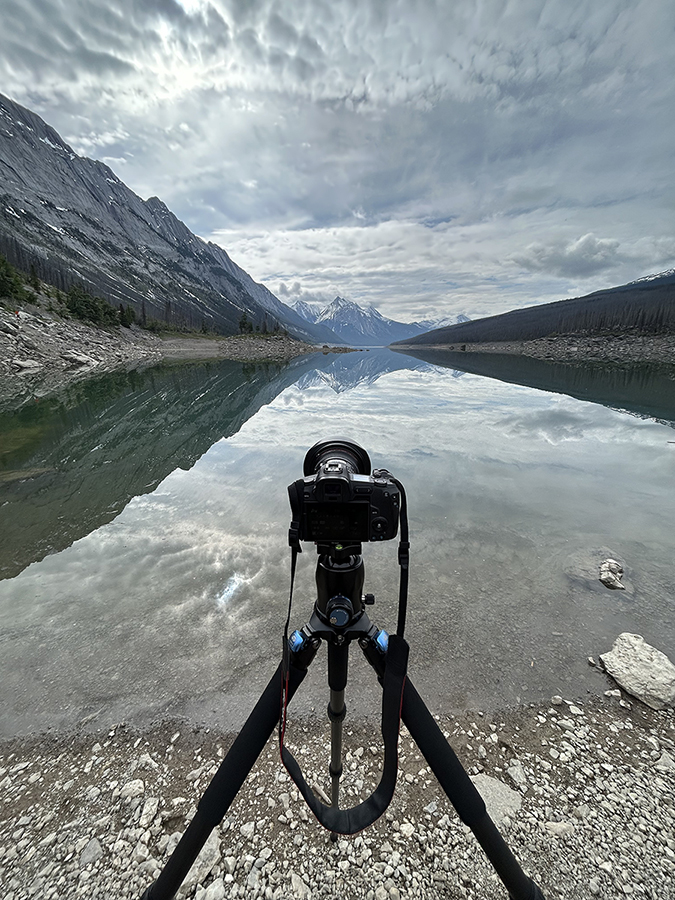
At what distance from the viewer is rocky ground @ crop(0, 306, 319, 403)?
2475 cm

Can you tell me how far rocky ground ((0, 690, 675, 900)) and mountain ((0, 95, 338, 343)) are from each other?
10151 centimetres

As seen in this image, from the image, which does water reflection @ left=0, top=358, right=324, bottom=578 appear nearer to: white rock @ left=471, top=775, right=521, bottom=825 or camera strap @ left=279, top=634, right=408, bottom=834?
camera strap @ left=279, top=634, right=408, bottom=834

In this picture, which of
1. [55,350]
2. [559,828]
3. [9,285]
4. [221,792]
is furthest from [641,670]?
[9,285]

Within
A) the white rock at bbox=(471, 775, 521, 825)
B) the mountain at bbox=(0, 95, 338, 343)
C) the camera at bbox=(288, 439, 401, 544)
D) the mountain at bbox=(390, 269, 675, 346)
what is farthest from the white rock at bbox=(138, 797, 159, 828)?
the mountain at bbox=(390, 269, 675, 346)

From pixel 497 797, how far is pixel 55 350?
150ft

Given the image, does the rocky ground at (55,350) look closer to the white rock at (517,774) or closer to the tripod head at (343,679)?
the tripod head at (343,679)

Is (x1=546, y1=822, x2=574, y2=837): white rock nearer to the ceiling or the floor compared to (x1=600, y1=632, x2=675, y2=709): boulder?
nearer to the ceiling

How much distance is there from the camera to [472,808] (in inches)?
58.6

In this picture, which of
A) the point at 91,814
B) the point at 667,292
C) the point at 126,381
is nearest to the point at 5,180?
the point at 126,381

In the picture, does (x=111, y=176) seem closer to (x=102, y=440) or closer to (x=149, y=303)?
(x=149, y=303)

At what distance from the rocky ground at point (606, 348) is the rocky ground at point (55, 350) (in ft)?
244

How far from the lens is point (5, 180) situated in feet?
383

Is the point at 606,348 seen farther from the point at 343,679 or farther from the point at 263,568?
the point at 343,679

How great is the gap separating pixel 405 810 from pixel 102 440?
492 inches
